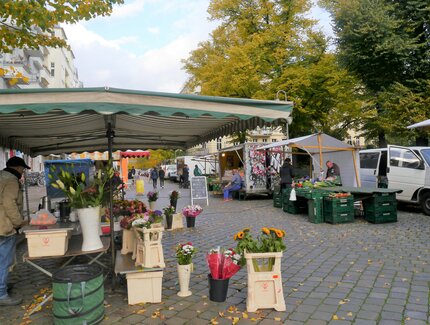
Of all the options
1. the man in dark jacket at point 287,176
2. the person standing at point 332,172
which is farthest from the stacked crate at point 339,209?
the man in dark jacket at point 287,176

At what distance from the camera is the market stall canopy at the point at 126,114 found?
3.51 m

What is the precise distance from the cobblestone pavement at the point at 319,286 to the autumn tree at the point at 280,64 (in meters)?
14.1

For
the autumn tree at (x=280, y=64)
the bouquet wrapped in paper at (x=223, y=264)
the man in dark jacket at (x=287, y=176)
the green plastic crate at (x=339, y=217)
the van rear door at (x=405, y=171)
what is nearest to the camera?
the bouquet wrapped in paper at (x=223, y=264)

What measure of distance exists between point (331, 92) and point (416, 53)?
467 centimetres

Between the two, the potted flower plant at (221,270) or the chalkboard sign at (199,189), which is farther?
the chalkboard sign at (199,189)

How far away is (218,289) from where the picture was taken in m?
4.43

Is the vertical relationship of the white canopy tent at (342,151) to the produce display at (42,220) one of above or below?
above

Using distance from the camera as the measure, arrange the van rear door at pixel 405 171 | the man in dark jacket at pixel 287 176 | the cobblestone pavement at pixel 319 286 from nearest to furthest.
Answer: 1. the cobblestone pavement at pixel 319 286
2. the van rear door at pixel 405 171
3. the man in dark jacket at pixel 287 176

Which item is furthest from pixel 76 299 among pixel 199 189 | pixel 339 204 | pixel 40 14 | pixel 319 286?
pixel 199 189

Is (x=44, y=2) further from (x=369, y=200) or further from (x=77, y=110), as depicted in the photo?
(x=369, y=200)

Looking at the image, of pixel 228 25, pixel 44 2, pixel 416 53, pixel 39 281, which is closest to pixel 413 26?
pixel 416 53

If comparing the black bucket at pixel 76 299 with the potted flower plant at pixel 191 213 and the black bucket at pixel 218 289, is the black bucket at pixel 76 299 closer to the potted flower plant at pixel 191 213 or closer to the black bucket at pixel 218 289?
the black bucket at pixel 218 289

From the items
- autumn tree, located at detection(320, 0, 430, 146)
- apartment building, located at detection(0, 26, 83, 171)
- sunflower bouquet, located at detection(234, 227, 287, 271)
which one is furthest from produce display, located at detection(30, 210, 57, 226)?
autumn tree, located at detection(320, 0, 430, 146)

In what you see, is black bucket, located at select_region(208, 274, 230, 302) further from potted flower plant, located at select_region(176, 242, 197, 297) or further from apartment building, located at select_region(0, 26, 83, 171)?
apartment building, located at select_region(0, 26, 83, 171)
